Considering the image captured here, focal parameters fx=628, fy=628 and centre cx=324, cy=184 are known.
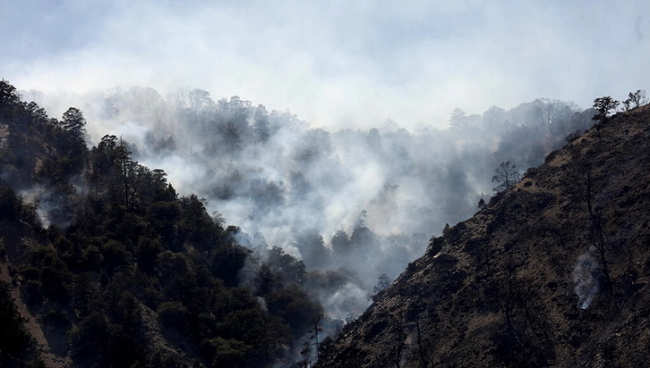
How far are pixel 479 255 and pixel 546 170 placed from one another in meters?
18.2

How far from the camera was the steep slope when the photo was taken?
63.4m

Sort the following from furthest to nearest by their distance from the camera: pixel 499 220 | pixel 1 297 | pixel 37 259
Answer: pixel 37 259
pixel 499 220
pixel 1 297

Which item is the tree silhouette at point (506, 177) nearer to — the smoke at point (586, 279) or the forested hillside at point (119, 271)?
the forested hillside at point (119, 271)

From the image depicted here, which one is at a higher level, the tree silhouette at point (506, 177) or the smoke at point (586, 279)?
the tree silhouette at point (506, 177)

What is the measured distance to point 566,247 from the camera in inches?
2958

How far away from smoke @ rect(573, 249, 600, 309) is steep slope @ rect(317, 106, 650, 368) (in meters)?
0.14

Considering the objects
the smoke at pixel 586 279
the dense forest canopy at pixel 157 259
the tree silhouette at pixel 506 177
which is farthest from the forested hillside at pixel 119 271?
the smoke at pixel 586 279

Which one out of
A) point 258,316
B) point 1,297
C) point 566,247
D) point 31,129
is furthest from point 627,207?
point 31,129

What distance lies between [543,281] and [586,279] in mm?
5153

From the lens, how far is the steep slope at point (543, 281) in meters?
63.4

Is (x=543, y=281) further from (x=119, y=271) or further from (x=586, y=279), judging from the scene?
(x=119, y=271)

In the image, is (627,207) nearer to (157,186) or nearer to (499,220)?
(499,220)

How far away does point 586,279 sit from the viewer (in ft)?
225

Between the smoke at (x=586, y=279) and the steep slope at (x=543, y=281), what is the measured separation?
0.14 meters
